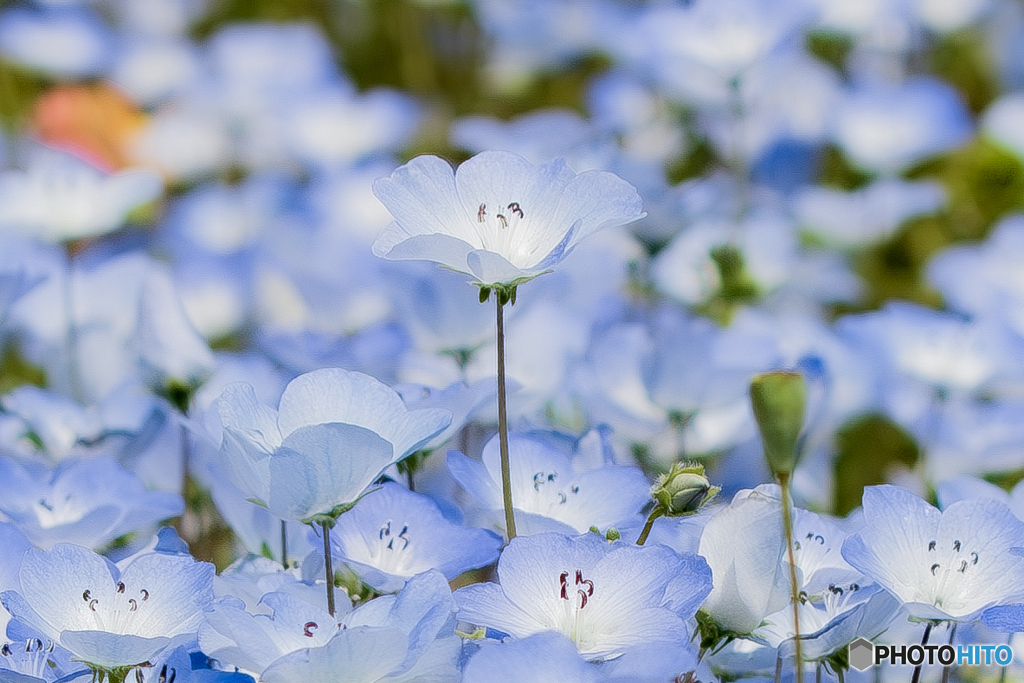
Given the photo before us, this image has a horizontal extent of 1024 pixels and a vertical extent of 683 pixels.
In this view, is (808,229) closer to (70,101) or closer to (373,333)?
(373,333)

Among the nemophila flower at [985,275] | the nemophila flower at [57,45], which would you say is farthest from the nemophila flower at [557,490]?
the nemophila flower at [57,45]

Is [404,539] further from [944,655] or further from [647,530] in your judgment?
[944,655]

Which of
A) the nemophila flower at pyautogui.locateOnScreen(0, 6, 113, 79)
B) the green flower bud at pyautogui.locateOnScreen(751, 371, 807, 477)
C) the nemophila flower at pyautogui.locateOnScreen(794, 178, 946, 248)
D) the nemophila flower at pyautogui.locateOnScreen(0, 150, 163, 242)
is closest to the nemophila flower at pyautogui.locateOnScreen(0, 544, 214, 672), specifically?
the green flower bud at pyautogui.locateOnScreen(751, 371, 807, 477)

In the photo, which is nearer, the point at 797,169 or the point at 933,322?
the point at 933,322

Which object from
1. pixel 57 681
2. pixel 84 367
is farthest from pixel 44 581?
pixel 84 367

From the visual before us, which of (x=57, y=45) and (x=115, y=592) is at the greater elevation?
(x=57, y=45)

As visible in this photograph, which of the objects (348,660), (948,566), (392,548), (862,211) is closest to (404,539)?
(392,548)

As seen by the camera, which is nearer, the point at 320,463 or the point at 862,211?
the point at 320,463
